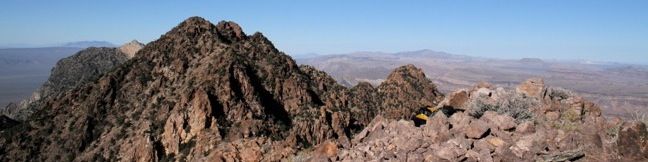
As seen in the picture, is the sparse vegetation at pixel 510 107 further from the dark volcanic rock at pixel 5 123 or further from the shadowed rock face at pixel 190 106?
the dark volcanic rock at pixel 5 123

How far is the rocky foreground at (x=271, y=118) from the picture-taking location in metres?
17.0

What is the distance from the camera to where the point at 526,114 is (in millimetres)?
20297

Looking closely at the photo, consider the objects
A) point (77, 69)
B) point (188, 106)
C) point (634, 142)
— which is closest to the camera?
point (634, 142)

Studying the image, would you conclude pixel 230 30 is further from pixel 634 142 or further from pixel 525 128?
pixel 634 142

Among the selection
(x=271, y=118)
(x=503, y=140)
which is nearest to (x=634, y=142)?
(x=503, y=140)

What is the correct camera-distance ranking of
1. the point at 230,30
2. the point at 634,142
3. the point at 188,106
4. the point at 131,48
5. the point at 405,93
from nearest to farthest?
the point at 634,142
the point at 188,106
the point at 230,30
the point at 405,93
the point at 131,48

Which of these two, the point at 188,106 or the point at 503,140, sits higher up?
the point at 503,140

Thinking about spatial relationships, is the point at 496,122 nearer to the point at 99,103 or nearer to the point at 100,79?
the point at 99,103

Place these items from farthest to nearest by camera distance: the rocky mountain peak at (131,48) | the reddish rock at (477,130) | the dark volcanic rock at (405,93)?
the rocky mountain peak at (131,48), the dark volcanic rock at (405,93), the reddish rock at (477,130)

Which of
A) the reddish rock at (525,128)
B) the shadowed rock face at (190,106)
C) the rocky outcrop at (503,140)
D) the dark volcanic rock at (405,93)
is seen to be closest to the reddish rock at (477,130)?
the rocky outcrop at (503,140)

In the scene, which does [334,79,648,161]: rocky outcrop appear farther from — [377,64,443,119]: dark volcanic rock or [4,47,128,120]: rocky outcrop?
[4,47,128,120]: rocky outcrop

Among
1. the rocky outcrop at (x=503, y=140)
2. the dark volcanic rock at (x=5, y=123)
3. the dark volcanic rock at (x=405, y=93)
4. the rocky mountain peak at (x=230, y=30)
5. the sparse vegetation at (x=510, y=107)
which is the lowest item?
the dark volcanic rock at (x=5, y=123)

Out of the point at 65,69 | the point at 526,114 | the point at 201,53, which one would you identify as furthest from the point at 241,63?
the point at 65,69

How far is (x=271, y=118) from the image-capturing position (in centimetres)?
4438
